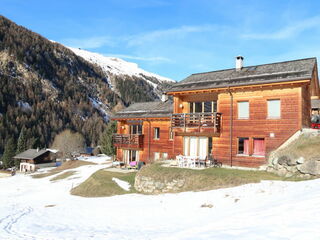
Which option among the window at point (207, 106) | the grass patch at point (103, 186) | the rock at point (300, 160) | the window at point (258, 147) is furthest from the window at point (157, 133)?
the rock at point (300, 160)

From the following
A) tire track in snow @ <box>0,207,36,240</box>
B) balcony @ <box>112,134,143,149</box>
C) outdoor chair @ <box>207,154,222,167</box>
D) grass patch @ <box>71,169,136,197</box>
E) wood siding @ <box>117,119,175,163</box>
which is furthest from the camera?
balcony @ <box>112,134,143,149</box>

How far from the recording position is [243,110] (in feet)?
69.3

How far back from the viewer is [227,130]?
851 inches

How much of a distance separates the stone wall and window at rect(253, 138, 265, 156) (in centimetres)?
666

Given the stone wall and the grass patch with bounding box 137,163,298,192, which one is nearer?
the grass patch with bounding box 137,163,298,192

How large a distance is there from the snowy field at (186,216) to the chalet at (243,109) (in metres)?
5.91

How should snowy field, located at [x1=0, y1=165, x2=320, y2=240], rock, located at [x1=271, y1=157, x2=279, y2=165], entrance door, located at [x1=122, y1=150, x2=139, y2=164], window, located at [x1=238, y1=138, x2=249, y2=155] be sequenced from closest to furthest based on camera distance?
snowy field, located at [x1=0, y1=165, x2=320, y2=240]
rock, located at [x1=271, y1=157, x2=279, y2=165]
window, located at [x1=238, y1=138, x2=249, y2=155]
entrance door, located at [x1=122, y1=150, x2=139, y2=164]

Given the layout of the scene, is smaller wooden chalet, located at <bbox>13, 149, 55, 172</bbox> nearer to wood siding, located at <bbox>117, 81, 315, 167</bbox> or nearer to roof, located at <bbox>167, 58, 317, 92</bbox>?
wood siding, located at <bbox>117, 81, 315, 167</bbox>

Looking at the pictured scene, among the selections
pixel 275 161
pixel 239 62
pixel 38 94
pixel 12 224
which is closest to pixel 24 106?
pixel 38 94

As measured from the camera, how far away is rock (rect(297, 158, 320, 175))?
49.7ft

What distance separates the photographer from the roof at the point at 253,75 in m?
19.1

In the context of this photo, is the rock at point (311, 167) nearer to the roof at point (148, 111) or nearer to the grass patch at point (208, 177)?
the grass patch at point (208, 177)

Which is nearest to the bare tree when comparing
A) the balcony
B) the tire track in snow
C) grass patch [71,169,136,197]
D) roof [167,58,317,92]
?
the balcony

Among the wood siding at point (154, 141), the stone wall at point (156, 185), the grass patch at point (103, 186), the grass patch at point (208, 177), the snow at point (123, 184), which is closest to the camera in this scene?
the grass patch at point (208, 177)
